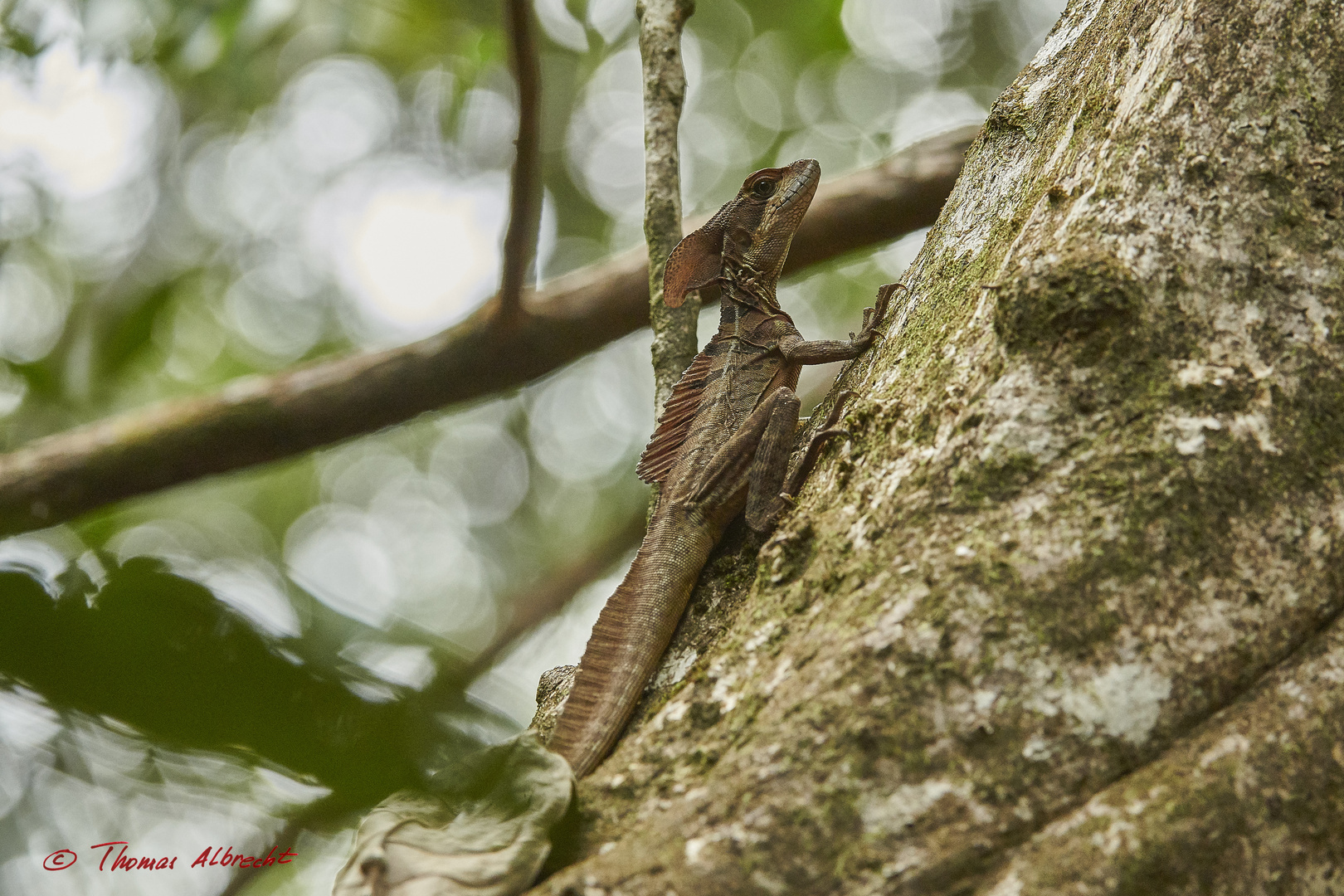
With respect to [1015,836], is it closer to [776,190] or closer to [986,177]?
[986,177]

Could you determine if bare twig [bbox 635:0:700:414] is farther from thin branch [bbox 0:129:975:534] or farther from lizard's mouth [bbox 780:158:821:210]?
thin branch [bbox 0:129:975:534]

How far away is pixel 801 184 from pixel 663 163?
43.2 inches

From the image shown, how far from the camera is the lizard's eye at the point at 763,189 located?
5266 mm

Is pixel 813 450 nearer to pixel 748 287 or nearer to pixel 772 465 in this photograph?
pixel 772 465

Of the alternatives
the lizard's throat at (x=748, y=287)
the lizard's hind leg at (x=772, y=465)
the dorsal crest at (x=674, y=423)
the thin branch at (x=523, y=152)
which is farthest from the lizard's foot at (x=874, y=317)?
the thin branch at (x=523, y=152)

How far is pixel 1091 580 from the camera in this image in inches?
78.9

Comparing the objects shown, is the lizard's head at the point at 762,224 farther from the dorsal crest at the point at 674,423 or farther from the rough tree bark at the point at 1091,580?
the rough tree bark at the point at 1091,580

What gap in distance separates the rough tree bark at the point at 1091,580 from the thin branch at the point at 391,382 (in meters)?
3.39

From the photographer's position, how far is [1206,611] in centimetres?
199

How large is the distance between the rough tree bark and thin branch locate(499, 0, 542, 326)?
3040 millimetres

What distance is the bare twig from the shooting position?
4.41 meters

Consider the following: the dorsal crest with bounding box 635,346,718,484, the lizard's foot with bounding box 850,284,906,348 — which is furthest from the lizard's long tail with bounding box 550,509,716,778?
the lizard's foot with bounding box 850,284,906,348

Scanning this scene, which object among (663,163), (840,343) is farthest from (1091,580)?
(663,163)
